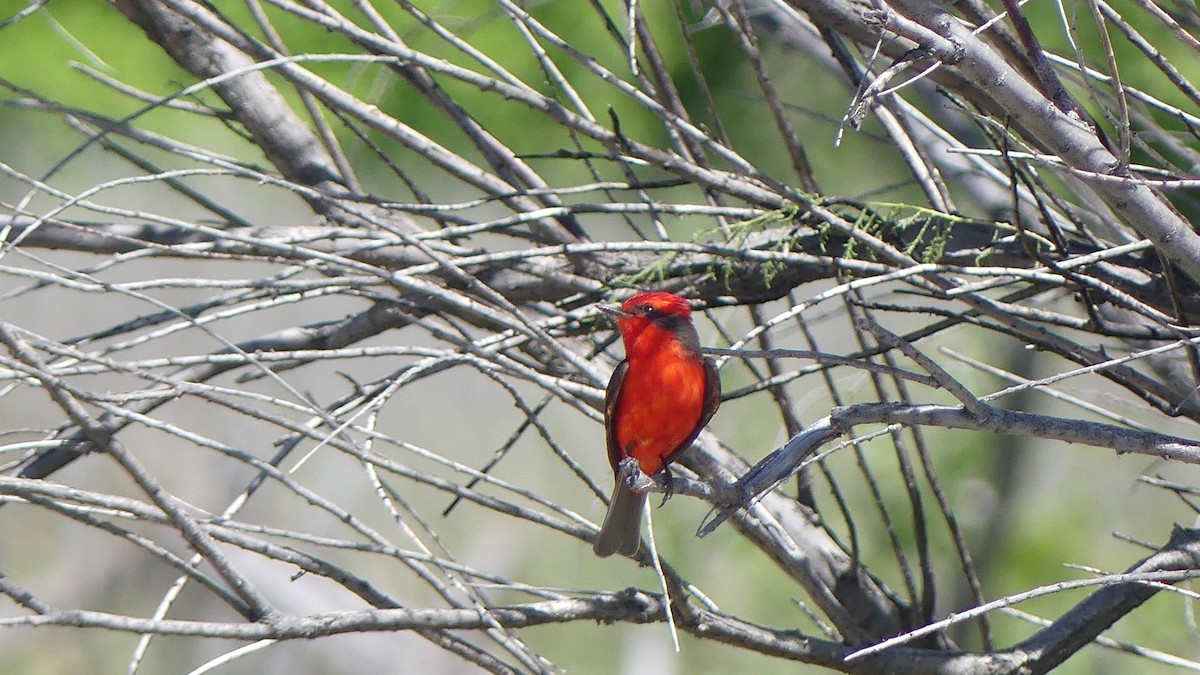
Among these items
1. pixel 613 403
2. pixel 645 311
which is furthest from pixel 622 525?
pixel 645 311

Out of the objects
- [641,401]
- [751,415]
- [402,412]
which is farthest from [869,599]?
[402,412]

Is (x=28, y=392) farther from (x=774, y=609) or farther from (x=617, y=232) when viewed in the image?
(x=774, y=609)

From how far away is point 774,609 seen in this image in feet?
28.2

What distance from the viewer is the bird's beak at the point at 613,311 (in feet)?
9.16

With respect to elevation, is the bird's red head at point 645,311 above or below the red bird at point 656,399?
above

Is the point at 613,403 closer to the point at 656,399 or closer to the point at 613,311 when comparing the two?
the point at 656,399

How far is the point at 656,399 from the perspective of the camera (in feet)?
10.8

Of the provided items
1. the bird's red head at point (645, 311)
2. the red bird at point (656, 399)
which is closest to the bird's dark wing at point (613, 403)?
the red bird at point (656, 399)

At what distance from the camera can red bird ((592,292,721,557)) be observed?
10.2 ft

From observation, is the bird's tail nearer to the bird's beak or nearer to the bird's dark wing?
the bird's dark wing


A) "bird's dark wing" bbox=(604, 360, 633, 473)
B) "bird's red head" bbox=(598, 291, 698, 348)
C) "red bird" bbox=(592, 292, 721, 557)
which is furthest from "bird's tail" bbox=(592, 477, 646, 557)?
"bird's red head" bbox=(598, 291, 698, 348)

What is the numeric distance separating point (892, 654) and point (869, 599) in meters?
0.44

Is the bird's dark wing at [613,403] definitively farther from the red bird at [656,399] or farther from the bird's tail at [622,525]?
the bird's tail at [622,525]

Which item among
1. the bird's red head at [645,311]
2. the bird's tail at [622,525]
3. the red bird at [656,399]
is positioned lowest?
the bird's tail at [622,525]
